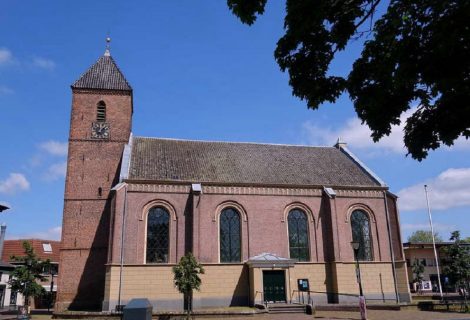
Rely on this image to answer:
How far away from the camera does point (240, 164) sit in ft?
111

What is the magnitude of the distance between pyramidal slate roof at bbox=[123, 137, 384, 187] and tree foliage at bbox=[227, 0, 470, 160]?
24177mm

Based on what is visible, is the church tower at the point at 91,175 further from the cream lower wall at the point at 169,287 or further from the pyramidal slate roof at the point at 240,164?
the cream lower wall at the point at 169,287

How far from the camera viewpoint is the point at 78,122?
33.0 m

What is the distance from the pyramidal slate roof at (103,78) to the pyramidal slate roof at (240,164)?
16.0 feet

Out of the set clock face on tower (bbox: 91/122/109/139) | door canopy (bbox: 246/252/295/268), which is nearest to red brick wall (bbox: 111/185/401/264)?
door canopy (bbox: 246/252/295/268)

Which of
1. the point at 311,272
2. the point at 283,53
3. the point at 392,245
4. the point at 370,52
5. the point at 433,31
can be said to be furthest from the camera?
the point at 392,245

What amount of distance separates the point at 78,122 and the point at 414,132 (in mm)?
31059

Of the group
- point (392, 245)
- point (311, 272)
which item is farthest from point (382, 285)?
point (311, 272)

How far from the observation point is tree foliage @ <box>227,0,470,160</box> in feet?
16.6

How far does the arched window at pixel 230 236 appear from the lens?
29.7 m

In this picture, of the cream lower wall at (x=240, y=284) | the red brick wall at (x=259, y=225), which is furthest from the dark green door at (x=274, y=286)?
the red brick wall at (x=259, y=225)

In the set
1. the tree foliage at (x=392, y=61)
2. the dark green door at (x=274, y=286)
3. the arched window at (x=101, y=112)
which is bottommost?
the dark green door at (x=274, y=286)

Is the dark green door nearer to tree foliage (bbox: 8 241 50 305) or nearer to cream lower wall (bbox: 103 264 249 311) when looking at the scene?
cream lower wall (bbox: 103 264 249 311)

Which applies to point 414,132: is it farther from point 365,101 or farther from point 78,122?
point 78,122
